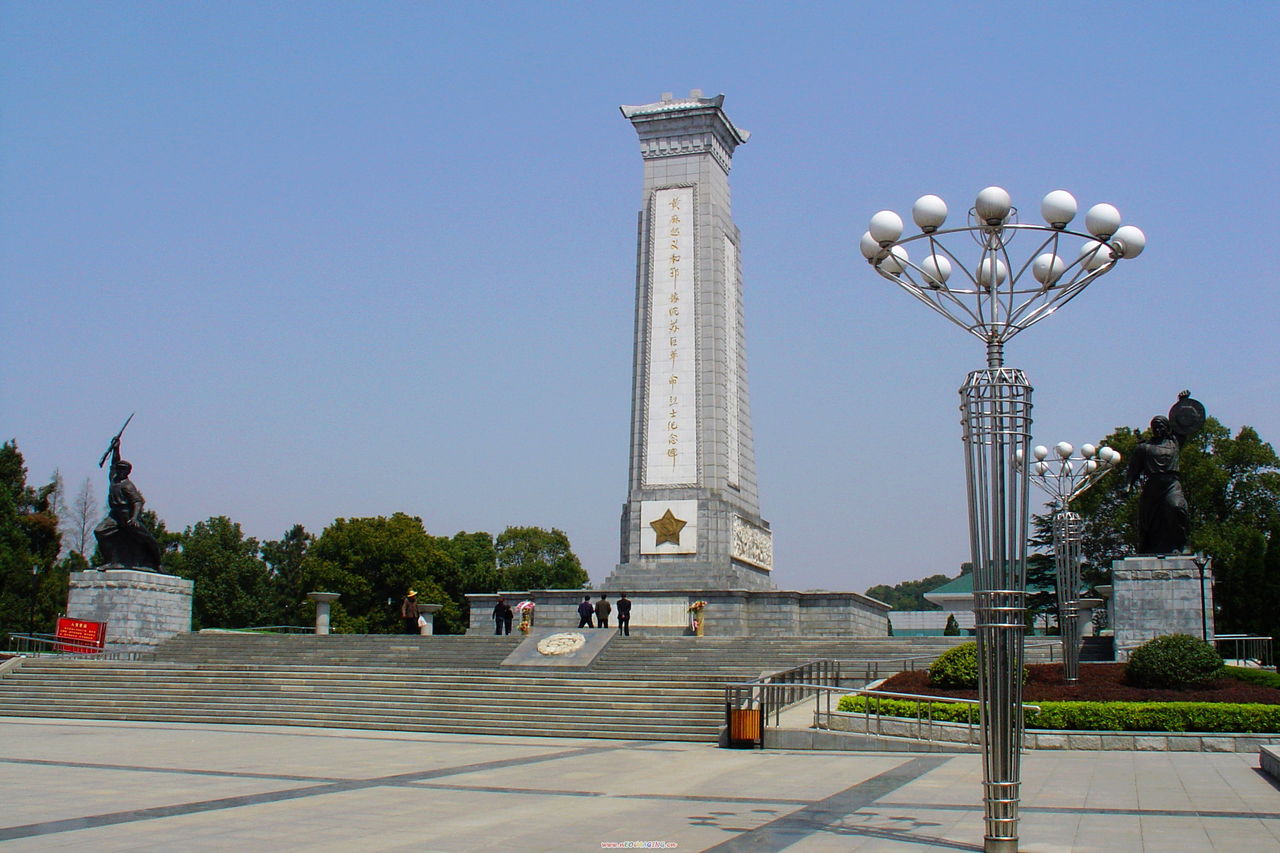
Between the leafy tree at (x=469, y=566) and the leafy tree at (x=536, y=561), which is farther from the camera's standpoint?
the leafy tree at (x=536, y=561)

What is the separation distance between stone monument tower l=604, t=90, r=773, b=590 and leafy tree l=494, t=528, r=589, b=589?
3248 cm

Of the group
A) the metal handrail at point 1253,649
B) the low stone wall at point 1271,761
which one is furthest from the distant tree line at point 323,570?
the low stone wall at point 1271,761

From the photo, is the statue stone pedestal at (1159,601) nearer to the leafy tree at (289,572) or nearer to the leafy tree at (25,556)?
the leafy tree at (25,556)

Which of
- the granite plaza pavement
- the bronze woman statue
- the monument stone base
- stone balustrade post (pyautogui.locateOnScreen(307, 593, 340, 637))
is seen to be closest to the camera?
the granite plaza pavement

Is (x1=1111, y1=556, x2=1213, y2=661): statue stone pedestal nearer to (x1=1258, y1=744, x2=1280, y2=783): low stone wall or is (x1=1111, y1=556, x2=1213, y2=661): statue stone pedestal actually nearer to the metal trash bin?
the metal trash bin

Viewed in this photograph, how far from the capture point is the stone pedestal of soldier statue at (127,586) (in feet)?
90.0

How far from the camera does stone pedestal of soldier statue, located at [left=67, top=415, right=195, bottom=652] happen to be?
90.0ft

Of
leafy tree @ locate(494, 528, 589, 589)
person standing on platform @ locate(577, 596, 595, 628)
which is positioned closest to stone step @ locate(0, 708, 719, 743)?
person standing on platform @ locate(577, 596, 595, 628)

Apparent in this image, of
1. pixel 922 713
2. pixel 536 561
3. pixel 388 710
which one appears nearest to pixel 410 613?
pixel 388 710

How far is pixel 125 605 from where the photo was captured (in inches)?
1081

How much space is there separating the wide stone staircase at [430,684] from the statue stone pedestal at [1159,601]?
11.0 feet

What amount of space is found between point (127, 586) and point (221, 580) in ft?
85.8

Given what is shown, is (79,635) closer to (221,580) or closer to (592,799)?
(592,799)

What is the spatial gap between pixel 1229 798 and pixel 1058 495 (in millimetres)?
12546
